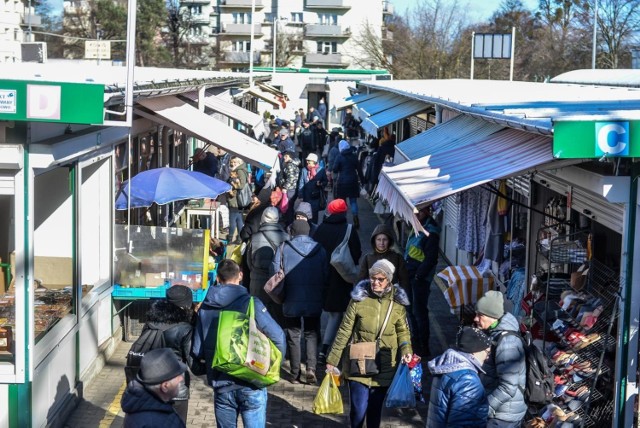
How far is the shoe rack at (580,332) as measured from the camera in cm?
722

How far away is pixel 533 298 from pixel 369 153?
50.5ft

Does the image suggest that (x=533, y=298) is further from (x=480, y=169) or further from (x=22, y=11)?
(x=22, y=11)

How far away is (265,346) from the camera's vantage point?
6.61 metres

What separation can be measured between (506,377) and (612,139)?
1.68 metres

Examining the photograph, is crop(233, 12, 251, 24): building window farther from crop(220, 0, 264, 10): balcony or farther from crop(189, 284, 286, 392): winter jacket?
crop(189, 284, 286, 392): winter jacket

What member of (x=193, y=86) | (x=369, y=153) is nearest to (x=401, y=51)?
(x=369, y=153)

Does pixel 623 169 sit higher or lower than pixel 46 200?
higher

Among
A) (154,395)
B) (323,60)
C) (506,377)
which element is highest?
(323,60)

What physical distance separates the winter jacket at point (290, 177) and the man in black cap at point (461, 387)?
455 inches

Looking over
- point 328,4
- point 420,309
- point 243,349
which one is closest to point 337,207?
point 420,309

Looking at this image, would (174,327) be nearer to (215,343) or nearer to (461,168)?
(215,343)

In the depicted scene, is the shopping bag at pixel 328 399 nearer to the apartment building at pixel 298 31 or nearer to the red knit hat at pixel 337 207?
the red knit hat at pixel 337 207

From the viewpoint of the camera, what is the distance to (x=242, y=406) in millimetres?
6879

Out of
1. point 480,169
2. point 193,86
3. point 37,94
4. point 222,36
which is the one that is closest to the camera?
point 37,94
